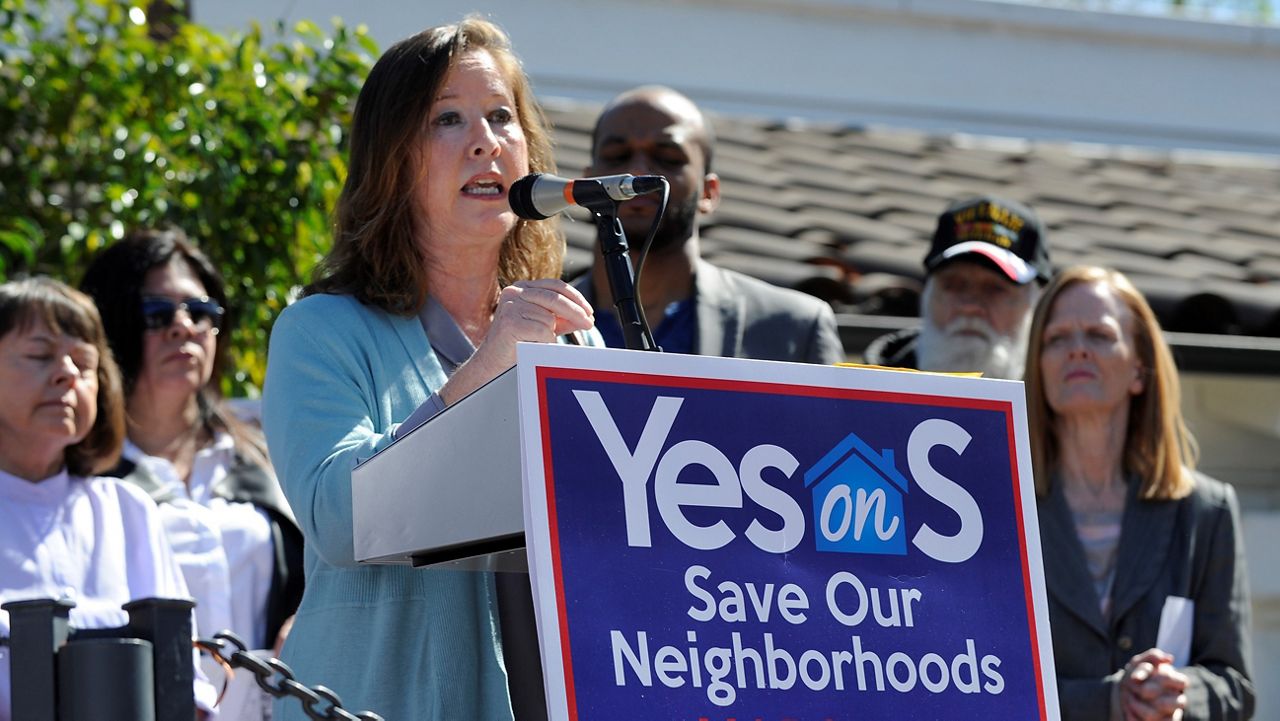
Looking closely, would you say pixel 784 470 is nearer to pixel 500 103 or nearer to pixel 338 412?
pixel 338 412

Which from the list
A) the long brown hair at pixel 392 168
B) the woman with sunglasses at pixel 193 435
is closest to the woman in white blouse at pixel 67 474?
the woman with sunglasses at pixel 193 435

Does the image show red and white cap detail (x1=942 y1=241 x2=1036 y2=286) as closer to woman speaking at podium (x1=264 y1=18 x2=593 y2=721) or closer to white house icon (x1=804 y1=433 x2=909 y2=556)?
woman speaking at podium (x1=264 y1=18 x2=593 y2=721)

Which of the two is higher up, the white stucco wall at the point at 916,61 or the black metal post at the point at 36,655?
the white stucco wall at the point at 916,61

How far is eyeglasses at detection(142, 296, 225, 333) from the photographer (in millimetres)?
4805

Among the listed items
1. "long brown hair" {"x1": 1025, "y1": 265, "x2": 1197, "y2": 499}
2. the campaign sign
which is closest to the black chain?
the campaign sign

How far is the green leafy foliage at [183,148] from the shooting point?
18.3 ft

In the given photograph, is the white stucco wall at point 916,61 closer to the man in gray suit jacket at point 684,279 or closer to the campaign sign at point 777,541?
the man in gray suit jacket at point 684,279

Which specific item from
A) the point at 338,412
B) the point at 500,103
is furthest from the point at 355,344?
the point at 500,103

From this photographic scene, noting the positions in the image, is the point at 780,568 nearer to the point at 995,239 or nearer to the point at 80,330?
the point at 80,330

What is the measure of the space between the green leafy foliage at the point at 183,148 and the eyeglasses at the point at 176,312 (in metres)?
0.62

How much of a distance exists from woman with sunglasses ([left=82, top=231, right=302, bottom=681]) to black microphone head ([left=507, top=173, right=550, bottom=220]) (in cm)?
211

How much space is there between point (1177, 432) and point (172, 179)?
3.17 m

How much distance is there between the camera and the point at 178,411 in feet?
15.8

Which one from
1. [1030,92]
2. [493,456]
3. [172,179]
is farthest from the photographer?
[1030,92]
